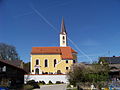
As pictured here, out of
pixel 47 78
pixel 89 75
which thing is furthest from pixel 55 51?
pixel 89 75

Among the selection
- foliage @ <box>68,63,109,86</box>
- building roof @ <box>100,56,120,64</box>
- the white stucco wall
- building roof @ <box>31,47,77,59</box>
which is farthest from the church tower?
foliage @ <box>68,63,109,86</box>

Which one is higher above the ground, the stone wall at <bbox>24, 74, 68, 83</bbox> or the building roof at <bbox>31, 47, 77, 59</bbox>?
the building roof at <bbox>31, 47, 77, 59</bbox>

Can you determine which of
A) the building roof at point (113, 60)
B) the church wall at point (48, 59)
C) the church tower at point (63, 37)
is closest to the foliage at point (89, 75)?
the building roof at point (113, 60)

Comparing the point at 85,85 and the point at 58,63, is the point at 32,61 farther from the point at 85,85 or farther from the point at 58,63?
Result: the point at 85,85

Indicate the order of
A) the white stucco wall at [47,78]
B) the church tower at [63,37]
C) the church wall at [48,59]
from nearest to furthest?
the white stucco wall at [47,78] → the church wall at [48,59] → the church tower at [63,37]

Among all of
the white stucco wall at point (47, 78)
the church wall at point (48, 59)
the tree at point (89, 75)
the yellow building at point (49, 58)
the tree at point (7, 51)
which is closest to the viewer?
the tree at point (89, 75)

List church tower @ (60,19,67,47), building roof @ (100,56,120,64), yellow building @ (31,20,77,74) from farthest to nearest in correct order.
Result: 1. church tower @ (60,19,67,47)
2. yellow building @ (31,20,77,74)
3. building roof @ (100,56,120,64)

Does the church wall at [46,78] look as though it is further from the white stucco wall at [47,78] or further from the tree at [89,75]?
the tree at [89,75]

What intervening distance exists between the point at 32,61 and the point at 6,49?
16991mm

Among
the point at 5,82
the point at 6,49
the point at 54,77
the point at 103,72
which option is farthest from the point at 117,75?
the point at 6,49

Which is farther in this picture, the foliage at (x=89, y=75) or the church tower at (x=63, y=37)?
the church tower at (x=63, y=37)

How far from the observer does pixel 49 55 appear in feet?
210

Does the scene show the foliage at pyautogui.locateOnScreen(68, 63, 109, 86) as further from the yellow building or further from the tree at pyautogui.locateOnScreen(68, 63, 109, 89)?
the yellow building

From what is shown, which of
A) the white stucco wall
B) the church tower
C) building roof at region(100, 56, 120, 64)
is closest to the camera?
the white stucco wall
